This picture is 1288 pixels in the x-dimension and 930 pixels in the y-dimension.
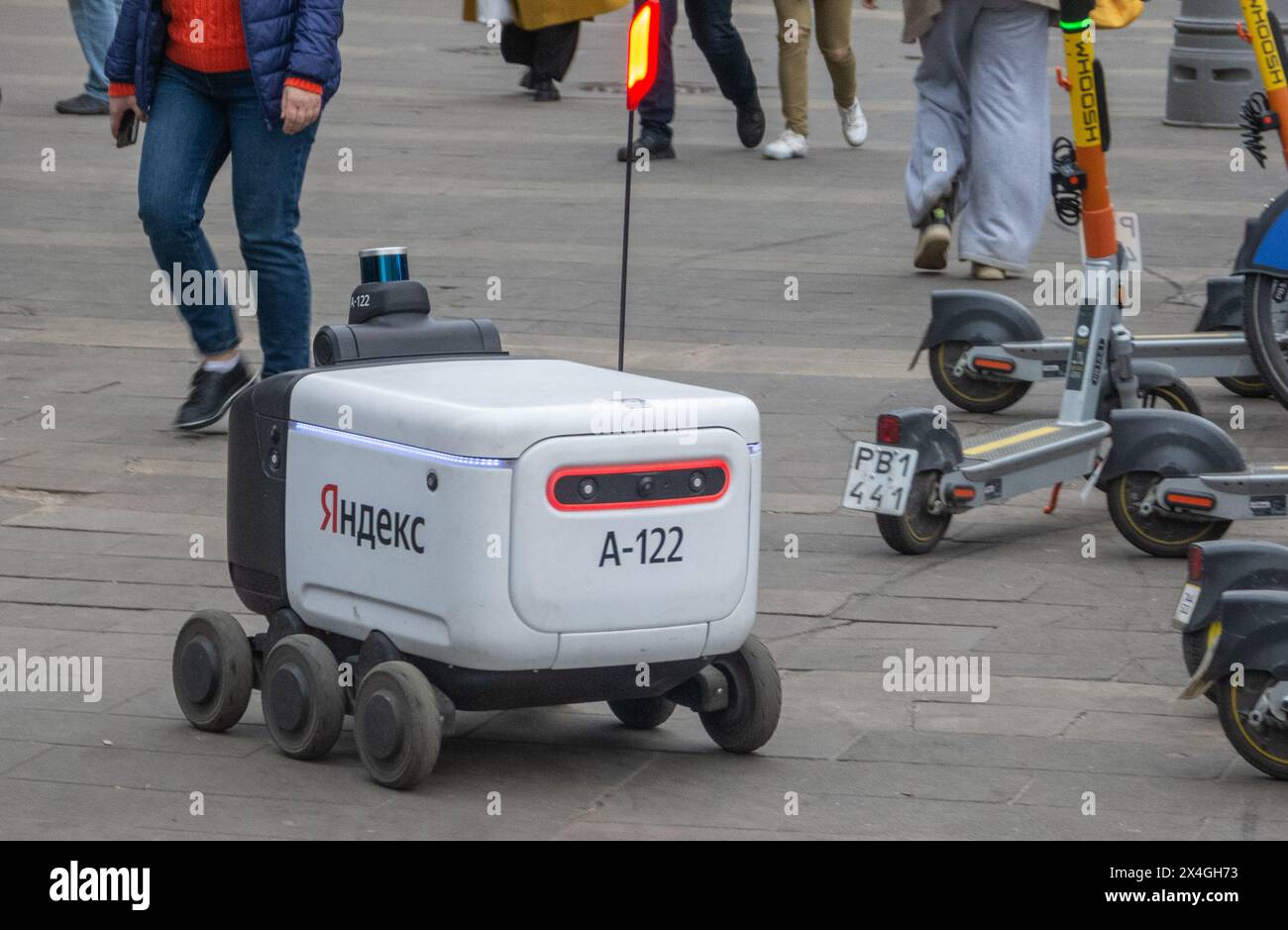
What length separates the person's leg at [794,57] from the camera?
1135cm

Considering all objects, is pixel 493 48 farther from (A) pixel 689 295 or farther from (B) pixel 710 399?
(B) pixel 710 399

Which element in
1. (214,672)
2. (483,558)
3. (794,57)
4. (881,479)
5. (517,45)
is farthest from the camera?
(517,45)

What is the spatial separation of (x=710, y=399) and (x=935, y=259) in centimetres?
538

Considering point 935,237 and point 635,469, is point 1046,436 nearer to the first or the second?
point 635,469

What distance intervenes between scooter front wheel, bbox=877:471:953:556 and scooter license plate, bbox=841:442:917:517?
0.04m

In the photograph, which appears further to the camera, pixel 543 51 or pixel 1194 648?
pixel 543 51

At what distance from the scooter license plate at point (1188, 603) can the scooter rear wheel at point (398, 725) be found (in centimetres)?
139

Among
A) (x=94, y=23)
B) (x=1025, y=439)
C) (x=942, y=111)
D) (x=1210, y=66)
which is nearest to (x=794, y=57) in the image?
(x=1210, y=66)

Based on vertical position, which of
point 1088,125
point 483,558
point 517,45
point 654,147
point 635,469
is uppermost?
point 1088,125

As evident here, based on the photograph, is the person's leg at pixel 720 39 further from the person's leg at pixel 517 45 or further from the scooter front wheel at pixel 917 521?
the scooter front wheel at pixel 917 521

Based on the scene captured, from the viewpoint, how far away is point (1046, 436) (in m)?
5.58

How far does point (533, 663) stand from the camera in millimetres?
3676

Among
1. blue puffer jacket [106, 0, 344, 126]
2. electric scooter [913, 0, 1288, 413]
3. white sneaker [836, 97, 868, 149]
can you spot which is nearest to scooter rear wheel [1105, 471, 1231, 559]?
electric scooter [913, 0, 1288, 413]

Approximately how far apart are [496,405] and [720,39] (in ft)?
27.4
